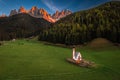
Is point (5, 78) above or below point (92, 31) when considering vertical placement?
below

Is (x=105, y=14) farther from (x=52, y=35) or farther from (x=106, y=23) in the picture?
(x=52, y=35)

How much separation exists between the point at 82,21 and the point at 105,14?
1541cm

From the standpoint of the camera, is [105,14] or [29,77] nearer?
[29,77]

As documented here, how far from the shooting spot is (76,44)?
9138 centimetres

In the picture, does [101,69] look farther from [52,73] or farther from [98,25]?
[98,25]

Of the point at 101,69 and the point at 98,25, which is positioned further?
the point at 98,25

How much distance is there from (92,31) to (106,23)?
9.68m

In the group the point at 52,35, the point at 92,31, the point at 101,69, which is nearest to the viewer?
the point at 101,69

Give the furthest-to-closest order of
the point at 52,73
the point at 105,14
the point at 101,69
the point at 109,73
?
the point at 105,14 → the point at 101,69 → the point at 109,73 → the point at 52,73

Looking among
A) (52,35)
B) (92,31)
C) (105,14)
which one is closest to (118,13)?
(105,14)

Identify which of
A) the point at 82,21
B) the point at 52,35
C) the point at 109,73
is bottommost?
the point at 109,73

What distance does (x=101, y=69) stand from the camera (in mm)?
34219

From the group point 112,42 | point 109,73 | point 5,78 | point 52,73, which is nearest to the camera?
point 5,78

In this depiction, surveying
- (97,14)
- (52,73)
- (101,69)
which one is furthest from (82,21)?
A: (52,73)
